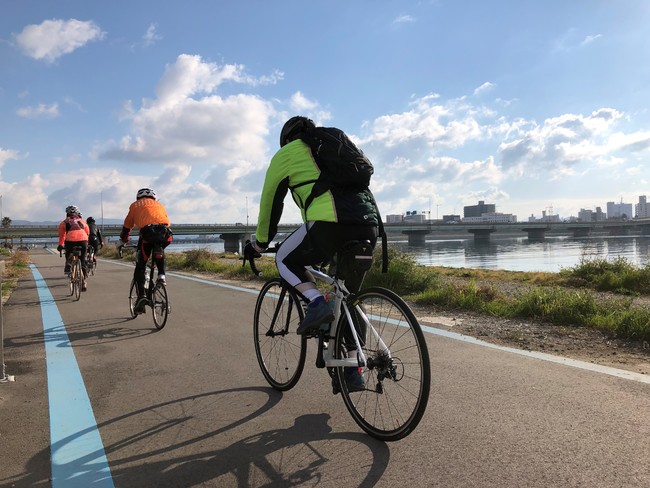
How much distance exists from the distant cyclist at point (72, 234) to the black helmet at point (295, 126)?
8.65 m

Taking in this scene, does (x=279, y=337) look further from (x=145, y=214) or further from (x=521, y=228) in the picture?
(x=521, y=228)

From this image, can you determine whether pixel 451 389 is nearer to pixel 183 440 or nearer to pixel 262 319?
pixel 262 319

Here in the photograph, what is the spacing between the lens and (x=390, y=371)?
2688mm

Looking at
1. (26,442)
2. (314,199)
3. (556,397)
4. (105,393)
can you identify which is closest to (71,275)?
(105,393)

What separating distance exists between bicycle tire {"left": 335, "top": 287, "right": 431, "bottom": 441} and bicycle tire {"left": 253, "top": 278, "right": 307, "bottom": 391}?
2.23 feet

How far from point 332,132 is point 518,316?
480 centimetres

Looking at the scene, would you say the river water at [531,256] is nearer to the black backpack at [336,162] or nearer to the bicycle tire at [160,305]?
the bicycle tire at [160,305]

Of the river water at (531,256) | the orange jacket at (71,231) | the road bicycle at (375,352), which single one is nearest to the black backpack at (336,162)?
the road bicycle at (375,352)

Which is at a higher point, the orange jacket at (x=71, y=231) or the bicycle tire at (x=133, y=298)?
the orange jacket at (x=71, y=231)

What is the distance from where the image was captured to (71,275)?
9.95 m

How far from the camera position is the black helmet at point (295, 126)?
10.3 feet

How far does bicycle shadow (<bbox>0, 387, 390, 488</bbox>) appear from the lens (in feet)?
7.66

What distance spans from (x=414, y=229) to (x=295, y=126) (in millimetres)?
89383

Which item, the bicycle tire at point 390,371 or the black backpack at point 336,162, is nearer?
the bicycle tire at point 390,371
